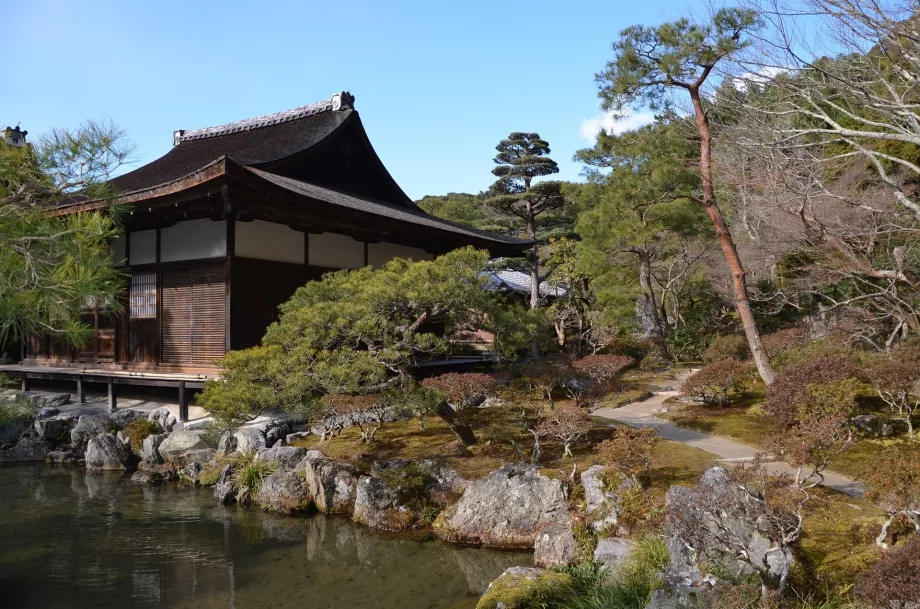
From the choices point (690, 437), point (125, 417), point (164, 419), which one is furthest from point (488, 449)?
point (125, 417)

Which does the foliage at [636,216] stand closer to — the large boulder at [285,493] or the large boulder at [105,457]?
the large boulder at [285,493]

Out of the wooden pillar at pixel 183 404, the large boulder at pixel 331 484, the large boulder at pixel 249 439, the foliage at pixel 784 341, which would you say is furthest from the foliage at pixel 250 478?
the foliage at pixel 784 341

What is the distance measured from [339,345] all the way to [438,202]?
38606 mm

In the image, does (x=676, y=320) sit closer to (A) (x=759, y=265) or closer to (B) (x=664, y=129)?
(A) (x=759, y=265)

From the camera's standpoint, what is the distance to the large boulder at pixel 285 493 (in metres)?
7.99

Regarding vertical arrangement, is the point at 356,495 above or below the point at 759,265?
below

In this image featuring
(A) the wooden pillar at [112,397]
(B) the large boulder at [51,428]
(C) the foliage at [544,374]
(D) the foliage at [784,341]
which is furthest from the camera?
(D) the foliage at [784,341]

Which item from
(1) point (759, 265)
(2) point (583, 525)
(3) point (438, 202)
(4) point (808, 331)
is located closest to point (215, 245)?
(2) point (583, 525)

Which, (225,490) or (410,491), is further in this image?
(225,490)

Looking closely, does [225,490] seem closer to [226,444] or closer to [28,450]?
[226,444]

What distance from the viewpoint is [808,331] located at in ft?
53.0

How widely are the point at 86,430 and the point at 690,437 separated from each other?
10422 millimetres

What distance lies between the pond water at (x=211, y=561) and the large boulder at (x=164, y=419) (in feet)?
7.45

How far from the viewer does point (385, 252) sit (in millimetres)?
14125
